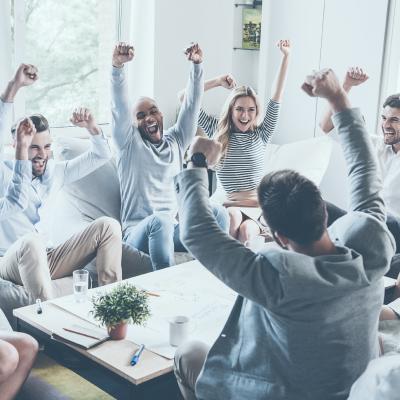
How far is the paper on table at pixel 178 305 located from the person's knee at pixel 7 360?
0.26m

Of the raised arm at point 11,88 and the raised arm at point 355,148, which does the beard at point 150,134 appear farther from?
the raised arm at point 355,148

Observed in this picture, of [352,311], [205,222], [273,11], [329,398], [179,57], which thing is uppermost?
[273,11]

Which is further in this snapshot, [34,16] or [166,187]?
[34,16]

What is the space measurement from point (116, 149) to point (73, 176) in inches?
10.5

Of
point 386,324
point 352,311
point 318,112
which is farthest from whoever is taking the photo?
point 318,112

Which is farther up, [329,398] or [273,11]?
[273,11]

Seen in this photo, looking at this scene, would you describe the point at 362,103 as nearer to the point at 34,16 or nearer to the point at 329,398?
the point at 34,16

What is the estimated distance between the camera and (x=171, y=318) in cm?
204

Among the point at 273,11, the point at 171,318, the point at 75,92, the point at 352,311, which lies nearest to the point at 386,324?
the point at 171,318

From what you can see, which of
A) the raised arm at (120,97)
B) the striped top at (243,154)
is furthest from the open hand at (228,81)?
the raised arm at (120,97)

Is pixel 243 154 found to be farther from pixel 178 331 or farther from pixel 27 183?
pixel 178 331

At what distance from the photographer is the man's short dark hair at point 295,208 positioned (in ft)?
4.65

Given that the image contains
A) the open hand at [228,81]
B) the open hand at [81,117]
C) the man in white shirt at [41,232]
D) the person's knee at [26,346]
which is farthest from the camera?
the open hand at [228,81]

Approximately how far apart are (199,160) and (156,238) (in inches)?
61.8
